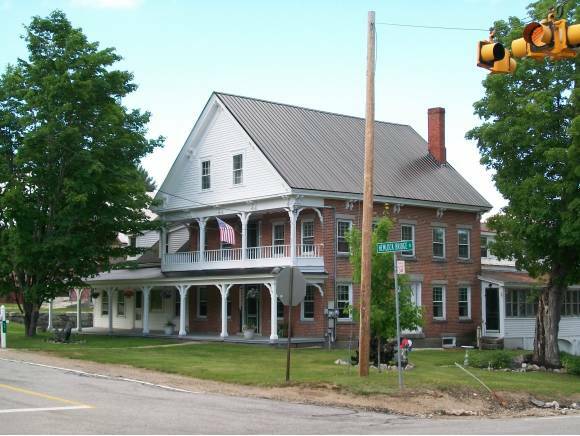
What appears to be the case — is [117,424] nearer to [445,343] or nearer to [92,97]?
[92,97]

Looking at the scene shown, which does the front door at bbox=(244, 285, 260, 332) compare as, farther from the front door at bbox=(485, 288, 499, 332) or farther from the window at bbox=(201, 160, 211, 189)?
the front door at bbox=(485, 288, 499, 332)

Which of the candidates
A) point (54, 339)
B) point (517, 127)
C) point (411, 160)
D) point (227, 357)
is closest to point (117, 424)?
point (227, 357)

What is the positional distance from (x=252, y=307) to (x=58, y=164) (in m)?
10.7

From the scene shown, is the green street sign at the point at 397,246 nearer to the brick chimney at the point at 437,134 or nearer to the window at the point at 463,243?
the window at the point at 463,243

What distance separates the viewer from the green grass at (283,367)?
62.8ft

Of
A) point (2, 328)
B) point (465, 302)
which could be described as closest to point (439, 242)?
point (465, 302)

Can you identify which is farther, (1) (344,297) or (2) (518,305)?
(2) (518,305)

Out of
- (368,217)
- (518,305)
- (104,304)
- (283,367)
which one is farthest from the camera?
(104,304)

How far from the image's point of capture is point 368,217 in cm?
1908

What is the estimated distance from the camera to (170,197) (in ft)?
133

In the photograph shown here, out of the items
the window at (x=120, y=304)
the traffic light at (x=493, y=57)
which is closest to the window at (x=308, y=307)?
the window at (x=120, y=304)

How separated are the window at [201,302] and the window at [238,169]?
256 inches

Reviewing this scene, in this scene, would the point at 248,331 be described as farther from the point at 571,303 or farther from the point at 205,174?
the point at 571,303

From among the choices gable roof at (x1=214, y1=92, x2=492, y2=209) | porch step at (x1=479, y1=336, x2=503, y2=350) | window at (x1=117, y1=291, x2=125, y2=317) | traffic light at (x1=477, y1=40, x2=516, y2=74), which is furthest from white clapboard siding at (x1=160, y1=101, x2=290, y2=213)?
traffic light at (x1=477, y1=40, x2=516, y2=74)
